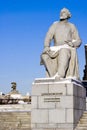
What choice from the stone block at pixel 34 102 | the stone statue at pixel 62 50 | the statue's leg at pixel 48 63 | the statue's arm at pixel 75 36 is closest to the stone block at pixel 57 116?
the stone block at pixel 34 102

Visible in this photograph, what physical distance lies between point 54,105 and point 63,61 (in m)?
1.98

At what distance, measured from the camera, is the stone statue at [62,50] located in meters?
18.5

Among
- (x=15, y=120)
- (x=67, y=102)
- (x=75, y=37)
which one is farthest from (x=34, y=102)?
(x=75, y=37)

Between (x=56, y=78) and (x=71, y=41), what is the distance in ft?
6.98

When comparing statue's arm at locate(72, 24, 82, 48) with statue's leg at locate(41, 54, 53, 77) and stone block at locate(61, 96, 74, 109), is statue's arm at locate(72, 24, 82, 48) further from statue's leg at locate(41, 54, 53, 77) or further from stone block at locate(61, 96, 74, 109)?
stone block at locate(61, 96, 74, 109)

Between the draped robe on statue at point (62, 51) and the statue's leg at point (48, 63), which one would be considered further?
the statue's leg at point (48, 63)

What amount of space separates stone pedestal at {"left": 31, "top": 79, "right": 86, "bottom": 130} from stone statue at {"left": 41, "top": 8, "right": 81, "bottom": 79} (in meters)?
0.59

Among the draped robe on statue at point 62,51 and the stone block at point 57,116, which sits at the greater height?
the draped robe on statue at point 62,51

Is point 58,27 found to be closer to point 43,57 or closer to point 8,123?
point 43,57

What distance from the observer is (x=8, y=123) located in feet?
63.7

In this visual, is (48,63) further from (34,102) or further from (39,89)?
(34,102)

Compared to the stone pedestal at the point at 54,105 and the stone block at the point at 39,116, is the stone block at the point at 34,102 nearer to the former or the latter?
the stone pedestal at the point at 54,105

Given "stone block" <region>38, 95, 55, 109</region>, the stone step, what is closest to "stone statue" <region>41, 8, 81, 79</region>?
"stone block" <region>38, 95, 55, 109</region>

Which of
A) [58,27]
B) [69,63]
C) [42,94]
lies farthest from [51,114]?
[58,27]
